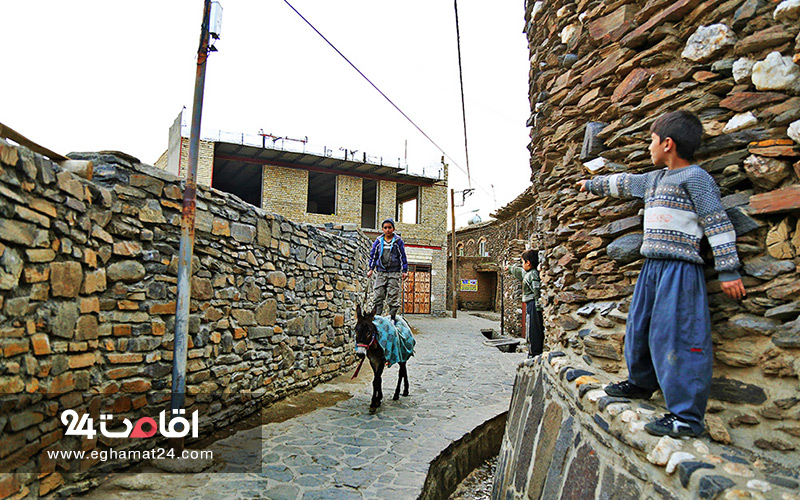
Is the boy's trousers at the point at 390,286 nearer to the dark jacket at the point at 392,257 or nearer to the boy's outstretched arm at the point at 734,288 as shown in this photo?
the dark jacket at the point at 392,257

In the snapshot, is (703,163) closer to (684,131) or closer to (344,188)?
(684,131)

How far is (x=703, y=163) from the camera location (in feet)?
6.95

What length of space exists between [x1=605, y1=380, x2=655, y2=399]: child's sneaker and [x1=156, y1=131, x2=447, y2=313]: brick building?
14.8 m

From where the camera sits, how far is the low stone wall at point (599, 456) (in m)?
1.49

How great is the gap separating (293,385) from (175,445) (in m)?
2.31

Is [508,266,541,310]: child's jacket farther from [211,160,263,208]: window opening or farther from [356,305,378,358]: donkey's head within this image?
[211,160,263,208]: window opening

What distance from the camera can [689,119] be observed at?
2.02 metres

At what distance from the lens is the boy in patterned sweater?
1.83 meters

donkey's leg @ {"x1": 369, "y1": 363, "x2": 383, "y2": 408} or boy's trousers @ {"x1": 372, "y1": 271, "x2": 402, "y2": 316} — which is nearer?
donkey's leg @ {"x1": 369, "y1": 363, "x2": 383, "y2": 408}

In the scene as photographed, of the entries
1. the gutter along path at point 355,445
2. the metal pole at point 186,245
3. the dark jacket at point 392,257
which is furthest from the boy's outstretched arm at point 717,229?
the dark jacket at point 392,257

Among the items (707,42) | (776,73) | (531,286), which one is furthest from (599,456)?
(531,286)

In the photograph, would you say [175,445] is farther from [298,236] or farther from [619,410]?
[619,410]

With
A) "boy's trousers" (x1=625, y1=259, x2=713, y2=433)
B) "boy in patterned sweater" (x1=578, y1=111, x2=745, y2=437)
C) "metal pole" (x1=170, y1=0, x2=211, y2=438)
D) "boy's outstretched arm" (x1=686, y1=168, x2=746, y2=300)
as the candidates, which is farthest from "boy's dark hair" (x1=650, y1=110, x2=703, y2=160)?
"metal pole" (x1=170, y1=0, x2=211, y2=438)

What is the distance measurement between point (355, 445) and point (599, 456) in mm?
2829
